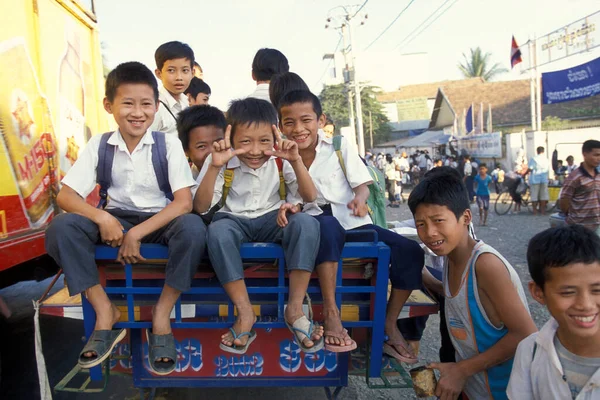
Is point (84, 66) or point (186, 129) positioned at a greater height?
point (84, 66)

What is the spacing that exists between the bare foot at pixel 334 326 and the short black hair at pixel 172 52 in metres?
2.56

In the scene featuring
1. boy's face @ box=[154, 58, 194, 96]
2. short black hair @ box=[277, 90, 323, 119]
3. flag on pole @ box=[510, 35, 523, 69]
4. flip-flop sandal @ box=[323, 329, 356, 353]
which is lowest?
flip-flop sandal @ box=[323, 329, 356, 353]

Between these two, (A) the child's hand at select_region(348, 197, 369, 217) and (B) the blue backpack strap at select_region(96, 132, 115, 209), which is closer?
(B) the blue backpack strap at select_region(96, 132, 115, 209)

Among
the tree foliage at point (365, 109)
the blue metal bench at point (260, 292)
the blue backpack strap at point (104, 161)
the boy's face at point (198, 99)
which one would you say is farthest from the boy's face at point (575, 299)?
the tree foliage at point (365, 109)

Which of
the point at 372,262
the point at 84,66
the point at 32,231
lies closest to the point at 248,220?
the point at 372,262

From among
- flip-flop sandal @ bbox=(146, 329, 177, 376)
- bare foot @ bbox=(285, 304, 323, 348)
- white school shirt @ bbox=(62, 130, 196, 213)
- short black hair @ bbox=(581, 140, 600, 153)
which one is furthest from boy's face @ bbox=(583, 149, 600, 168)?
flip-flop sandal @ bbox=(146, 329, 177, 376)

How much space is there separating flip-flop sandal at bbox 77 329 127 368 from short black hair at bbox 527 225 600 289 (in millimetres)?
1719

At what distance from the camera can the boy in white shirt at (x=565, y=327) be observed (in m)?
1.46

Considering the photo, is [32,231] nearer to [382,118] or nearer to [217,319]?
[217,319]

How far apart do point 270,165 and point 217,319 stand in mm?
820

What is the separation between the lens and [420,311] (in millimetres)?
2301

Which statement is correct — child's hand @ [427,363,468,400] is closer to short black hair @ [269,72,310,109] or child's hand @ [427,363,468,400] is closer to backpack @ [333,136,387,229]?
backpack @ [333,136,387,229]

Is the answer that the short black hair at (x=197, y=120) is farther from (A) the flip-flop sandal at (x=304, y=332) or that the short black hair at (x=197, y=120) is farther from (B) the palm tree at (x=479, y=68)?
(B) the palm tree at (x=479, y=68)

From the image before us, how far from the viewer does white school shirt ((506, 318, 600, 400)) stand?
59.2 inches
